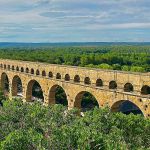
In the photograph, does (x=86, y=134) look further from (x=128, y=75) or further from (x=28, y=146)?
(x=128, y=75)

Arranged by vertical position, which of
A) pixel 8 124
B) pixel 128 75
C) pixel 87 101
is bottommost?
pixel 87 101

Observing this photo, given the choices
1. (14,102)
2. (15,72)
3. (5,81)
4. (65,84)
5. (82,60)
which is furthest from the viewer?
(82,60)

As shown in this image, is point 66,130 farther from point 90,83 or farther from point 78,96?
point 78,96

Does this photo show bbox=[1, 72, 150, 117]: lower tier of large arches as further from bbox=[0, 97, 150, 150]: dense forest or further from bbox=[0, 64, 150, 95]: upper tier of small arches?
bbox=[0, 97, 150, 150]: dense forest

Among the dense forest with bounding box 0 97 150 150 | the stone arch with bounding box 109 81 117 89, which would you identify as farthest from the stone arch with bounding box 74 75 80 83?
the dense forest with bounding box 0 97 150 150

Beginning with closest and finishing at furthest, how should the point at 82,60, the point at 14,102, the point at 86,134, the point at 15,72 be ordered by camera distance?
the point at 86,134 → the point at 14,102 → the point at 15,72 → the point at 82,60

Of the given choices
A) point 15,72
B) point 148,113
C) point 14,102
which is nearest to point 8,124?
point 14,102
